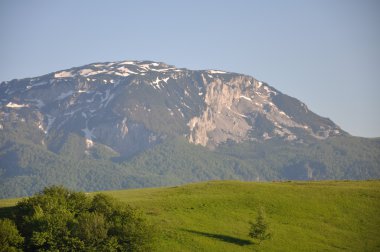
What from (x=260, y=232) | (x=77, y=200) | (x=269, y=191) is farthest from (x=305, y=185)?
(x=77, y=200)

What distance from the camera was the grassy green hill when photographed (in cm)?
9606

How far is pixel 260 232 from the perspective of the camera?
96.7 metres

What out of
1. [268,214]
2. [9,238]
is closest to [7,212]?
[9,238]

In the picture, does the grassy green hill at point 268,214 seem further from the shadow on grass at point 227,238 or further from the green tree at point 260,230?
the green tree at point 260,230

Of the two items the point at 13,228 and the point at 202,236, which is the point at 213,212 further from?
the point at 13,228

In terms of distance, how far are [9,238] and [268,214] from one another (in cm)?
4574

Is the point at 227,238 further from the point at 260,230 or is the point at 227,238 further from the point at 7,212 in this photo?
the point at 7,212

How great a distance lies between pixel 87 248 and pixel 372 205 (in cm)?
5548

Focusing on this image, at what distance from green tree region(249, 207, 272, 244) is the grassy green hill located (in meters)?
1.14

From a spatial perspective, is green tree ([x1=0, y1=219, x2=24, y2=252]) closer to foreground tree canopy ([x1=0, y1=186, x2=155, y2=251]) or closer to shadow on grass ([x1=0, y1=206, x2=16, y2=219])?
foreground tree canopy ([x1=0, y1=186, x2=155, y2=251])

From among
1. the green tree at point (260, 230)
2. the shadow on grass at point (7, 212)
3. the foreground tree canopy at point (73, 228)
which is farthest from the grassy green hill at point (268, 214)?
the foreground tree canopy at point (73, 228)

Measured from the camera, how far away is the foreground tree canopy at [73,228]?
283ft

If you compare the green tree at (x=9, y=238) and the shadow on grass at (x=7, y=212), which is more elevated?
the shadow on grass at (x=7, y=212)

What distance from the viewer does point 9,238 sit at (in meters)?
83.9
